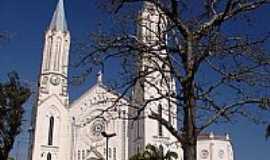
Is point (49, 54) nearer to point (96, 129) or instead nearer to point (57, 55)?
point (57, 55)

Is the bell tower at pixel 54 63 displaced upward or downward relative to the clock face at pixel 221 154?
upward

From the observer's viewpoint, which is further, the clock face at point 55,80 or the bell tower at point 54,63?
the bell tower at point 54,63

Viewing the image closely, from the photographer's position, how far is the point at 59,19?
55.6 metres

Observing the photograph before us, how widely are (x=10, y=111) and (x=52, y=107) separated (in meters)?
27.2

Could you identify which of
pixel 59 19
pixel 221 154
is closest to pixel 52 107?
pixel 59 19

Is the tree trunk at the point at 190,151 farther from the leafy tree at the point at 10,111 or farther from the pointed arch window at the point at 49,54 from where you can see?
the pointed arch window at the point at 49,54

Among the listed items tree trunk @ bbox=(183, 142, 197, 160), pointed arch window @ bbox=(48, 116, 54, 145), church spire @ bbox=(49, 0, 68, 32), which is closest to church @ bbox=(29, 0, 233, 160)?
pointed arch window @ bbox=(48, 116, 54, 145)

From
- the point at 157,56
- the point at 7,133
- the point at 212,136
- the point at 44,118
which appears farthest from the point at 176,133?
the point at 212,136

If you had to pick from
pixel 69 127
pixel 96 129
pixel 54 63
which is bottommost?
pixel 96 129

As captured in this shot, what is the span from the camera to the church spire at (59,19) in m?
53.7

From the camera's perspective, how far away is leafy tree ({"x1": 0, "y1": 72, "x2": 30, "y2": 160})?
72.3ft

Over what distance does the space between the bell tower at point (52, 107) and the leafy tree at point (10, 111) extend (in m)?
22.4

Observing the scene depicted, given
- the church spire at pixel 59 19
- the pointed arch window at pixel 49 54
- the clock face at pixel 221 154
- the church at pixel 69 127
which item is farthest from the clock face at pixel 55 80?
the clock face at pixel 221 154

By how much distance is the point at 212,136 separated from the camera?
6100cm
